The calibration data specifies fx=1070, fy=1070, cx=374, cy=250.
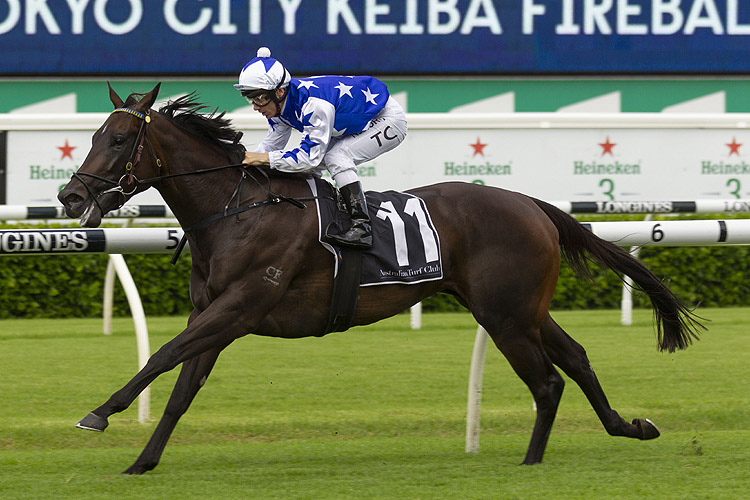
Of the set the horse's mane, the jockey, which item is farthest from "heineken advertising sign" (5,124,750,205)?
the horse's mane

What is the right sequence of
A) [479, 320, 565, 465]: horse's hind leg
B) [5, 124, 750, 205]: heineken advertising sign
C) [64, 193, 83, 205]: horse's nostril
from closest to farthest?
1. [64, 193, 83, 205]: horse's nostril
2. [479, 320, 565, 465]: horse's hind leg
3. [5, 124, 750, 205]: heineken advertising sign

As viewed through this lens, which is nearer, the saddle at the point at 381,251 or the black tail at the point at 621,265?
the saddle at the point at 381,251

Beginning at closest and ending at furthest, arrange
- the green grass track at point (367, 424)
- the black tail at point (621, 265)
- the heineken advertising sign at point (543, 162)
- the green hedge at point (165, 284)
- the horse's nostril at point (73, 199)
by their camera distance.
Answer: the green grass track at point (367, 424) → the horse's nostril at point (73, 199) → the black tail at point (621, 265) → the green hedge at point (165, 284) → the heineken advertising sign at point (543, 162)

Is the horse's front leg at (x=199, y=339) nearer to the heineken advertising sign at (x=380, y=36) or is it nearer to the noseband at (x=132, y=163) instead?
the noseband at (x=132, y=163)

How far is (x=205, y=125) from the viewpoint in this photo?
157 inches

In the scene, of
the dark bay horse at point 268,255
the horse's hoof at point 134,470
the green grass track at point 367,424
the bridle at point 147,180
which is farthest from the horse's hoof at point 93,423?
the bridle at point 147,180

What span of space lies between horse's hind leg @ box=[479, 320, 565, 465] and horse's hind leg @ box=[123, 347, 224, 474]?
1.05m

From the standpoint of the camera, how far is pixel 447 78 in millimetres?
14586

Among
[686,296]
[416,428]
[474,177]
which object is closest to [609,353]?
[416,428]

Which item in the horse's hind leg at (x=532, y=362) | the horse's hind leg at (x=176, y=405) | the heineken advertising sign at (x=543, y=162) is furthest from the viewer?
the heineken advertising sign at (x=543, y=162)

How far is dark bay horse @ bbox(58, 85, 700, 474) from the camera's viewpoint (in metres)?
3.69

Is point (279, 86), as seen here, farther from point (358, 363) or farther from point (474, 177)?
point (474, 177)

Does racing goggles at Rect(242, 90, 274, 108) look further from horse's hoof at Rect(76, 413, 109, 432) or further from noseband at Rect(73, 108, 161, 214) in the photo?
horse's hoof at Rect(76, 413, 109, 432)

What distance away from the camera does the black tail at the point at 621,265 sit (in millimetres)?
4371
